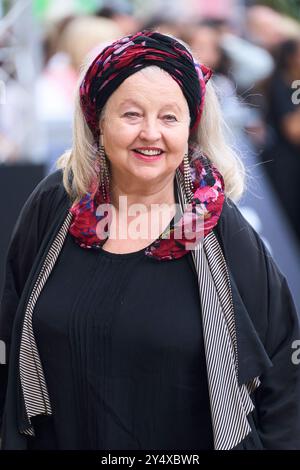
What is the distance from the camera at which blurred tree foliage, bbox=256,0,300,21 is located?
6965 millimetres

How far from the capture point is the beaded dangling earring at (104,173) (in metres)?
2.79

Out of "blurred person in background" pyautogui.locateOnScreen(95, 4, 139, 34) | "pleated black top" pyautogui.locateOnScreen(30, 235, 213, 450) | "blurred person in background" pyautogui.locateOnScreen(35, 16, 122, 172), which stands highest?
"blurred person in background" pyautogui.locateOnScreen(95, 4, 139, 34)

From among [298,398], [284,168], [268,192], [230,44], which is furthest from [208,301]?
[230,44]

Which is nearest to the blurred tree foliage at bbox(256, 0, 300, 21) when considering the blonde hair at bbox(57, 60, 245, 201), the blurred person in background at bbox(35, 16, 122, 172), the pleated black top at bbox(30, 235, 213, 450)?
the blurred person in background at bbox(35, 16, 122, 172)

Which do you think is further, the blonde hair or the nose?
the blonde hair

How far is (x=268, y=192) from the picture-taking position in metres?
6.08

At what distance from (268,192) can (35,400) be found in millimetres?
3634

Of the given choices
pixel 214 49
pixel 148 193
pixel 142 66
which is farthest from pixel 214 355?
pixel 214 49

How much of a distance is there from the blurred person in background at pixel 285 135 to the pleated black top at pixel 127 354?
3.94 m

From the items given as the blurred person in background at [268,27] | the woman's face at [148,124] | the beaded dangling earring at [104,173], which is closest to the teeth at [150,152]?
the woman's face at [148,124]

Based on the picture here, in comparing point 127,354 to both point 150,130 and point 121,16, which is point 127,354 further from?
point 121,16

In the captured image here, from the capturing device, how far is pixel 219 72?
6.48 meters

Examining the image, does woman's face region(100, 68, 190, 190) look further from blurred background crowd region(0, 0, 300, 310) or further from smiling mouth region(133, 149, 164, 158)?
blurred background crowd region(0, 0, 300, 310)

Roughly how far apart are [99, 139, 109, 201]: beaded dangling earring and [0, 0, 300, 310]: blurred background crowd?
9.23 ft
